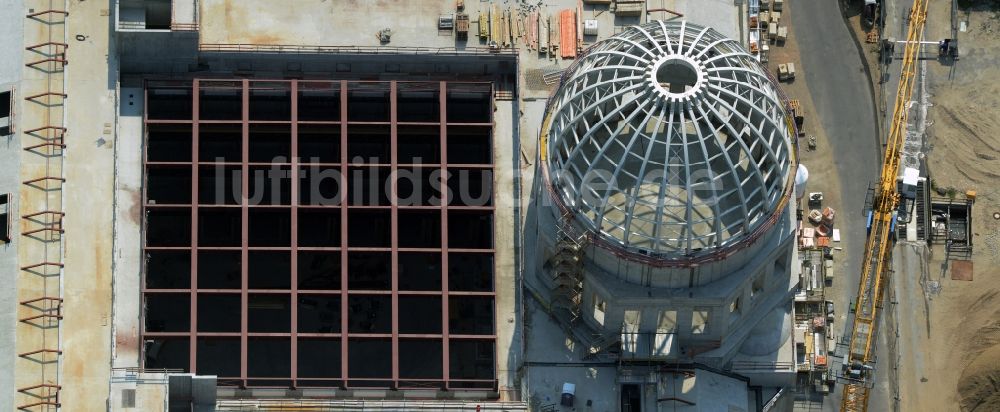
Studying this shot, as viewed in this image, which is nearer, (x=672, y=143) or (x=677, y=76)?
(x=672, y=143)

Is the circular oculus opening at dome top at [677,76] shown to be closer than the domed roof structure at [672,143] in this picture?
Yes

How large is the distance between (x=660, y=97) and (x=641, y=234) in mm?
12152

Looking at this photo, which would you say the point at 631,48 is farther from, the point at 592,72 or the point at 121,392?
the point at 121,392

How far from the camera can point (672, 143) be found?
613 feet

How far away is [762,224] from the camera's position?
19275 cm

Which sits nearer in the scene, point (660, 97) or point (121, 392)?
point (660, 97)

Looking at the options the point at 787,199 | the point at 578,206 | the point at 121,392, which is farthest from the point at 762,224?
the point at 121,392

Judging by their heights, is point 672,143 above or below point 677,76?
below

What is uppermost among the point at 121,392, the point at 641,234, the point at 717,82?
the point at 717,82

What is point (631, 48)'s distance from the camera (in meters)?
192

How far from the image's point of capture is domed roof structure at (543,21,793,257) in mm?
187375

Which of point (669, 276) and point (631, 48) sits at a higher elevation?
point (631, 48)

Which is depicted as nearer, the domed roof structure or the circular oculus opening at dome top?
the circular oculus opening at dome top

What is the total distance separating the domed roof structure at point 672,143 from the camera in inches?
7377
